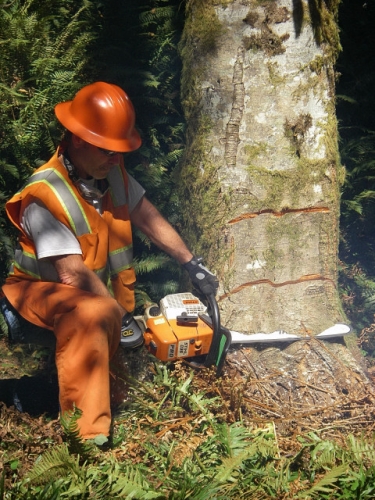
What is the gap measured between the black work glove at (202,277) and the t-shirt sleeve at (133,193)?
2.12ft

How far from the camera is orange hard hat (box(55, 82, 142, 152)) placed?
11.2 ft

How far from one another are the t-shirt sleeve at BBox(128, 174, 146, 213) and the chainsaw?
32.1 inches

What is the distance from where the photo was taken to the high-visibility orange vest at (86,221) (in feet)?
11.0

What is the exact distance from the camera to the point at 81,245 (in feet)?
11.4

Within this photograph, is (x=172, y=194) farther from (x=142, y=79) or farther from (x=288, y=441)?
(x=288, y=441)

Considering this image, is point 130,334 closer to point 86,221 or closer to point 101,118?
point 86,221

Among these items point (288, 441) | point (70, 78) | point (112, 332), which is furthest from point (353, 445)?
point (70, 78)

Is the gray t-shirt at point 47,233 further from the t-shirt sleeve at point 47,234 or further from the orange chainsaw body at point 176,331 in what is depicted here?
the orange chainsaw body at point 176,331

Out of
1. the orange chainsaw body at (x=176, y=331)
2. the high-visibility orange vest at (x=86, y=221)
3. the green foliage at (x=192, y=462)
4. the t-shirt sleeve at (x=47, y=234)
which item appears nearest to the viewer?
the green foliage at (x=192, y=462)

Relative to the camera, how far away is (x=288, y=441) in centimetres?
328

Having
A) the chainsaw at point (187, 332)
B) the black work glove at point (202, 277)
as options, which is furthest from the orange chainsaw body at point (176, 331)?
the black work glove at point (202, 277)

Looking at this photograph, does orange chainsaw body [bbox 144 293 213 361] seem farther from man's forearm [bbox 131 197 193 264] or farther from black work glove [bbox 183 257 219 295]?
man's forearm [bbox 131 197 193 264]

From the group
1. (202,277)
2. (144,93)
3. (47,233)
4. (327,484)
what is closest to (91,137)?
(47,233)

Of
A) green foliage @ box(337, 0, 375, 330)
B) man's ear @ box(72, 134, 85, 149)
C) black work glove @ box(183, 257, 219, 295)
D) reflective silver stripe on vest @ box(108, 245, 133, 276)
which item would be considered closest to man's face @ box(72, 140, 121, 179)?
man's ear @ box(72, 134, 85, 149)
